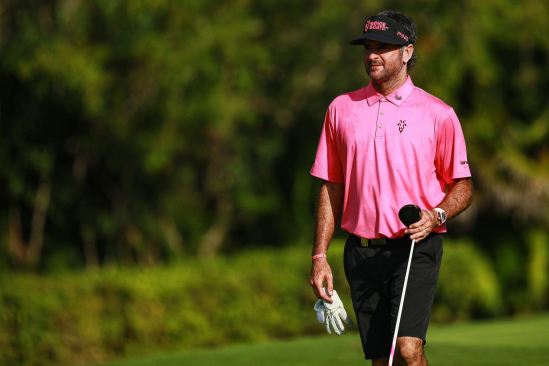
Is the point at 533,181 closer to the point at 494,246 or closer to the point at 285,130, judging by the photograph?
the point at 494,246

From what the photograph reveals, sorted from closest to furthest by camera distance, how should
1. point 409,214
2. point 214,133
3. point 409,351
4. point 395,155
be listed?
point 409,214
point 409,351
point 395,155
point 214,133

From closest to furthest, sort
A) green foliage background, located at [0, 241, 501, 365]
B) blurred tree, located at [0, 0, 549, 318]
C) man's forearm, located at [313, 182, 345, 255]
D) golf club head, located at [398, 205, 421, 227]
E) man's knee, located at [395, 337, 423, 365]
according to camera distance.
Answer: golf club head, located at [398, 205, 421, 227] → man's knee, located at [395, 337, 423, 365] → man's forearm, located at [313, 182, 345, 255] → green foliage background, located at [0, 241, 501, 365] → blurred tree, located at [0, 0, 549, 318]

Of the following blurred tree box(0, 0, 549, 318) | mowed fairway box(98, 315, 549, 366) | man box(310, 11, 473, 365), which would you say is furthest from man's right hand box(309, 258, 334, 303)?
blurred tree box(0, 0, 549, 318)

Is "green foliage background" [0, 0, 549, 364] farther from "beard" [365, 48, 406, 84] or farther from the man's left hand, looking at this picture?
the man's left hand

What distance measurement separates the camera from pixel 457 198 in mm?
4715

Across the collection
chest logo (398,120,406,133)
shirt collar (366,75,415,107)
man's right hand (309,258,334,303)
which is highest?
shirt collar (366,75,415,107)

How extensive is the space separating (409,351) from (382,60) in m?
1.52

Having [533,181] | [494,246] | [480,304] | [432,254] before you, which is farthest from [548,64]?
[432,254]

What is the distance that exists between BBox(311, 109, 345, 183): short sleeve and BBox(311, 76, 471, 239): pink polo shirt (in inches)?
4.9

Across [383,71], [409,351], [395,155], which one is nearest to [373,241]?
[395,155]

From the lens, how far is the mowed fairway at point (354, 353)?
962 cm

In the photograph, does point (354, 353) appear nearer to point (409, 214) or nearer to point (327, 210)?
point (327, 210)

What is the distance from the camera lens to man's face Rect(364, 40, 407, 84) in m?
4.73

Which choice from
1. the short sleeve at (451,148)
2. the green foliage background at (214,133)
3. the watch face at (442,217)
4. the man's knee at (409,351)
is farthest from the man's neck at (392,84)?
the green foliage background at (214,133)
